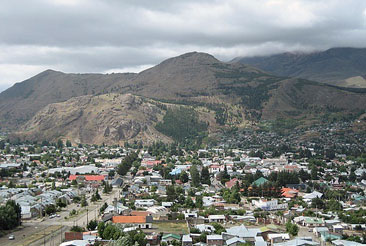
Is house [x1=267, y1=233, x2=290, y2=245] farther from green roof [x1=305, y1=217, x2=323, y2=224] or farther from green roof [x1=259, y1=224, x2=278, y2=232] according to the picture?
green roof [x1=305, y1=217, x2=323, y2=224]

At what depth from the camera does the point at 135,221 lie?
3759cm

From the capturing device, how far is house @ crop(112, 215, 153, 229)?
37406 millimetres

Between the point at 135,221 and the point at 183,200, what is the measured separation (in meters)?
11.8

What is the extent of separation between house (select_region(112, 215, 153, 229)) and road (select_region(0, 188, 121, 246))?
3.02 meters

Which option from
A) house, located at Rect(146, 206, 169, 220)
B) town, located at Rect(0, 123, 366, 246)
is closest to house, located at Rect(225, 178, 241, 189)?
town, located at Rect(0, 123, 366, 246)

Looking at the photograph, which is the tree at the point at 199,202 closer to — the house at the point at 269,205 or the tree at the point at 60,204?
the house at the point at 269,205

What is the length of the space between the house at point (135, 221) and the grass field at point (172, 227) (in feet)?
2.30

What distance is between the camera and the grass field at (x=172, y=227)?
36.1 m

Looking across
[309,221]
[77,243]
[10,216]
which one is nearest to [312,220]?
[309,221]

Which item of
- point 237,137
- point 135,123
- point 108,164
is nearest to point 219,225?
point 108,164

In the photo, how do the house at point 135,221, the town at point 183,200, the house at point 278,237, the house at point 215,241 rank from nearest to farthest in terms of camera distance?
the house at point 215,241 < the house at point 278,237 < the town at point 183,200 < the house at point 135,221

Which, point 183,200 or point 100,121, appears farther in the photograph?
point 100,121

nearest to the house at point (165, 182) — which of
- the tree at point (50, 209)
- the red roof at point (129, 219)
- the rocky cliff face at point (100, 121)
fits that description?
the tree at point (50, 209)

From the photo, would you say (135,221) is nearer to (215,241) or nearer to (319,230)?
(215,241)
